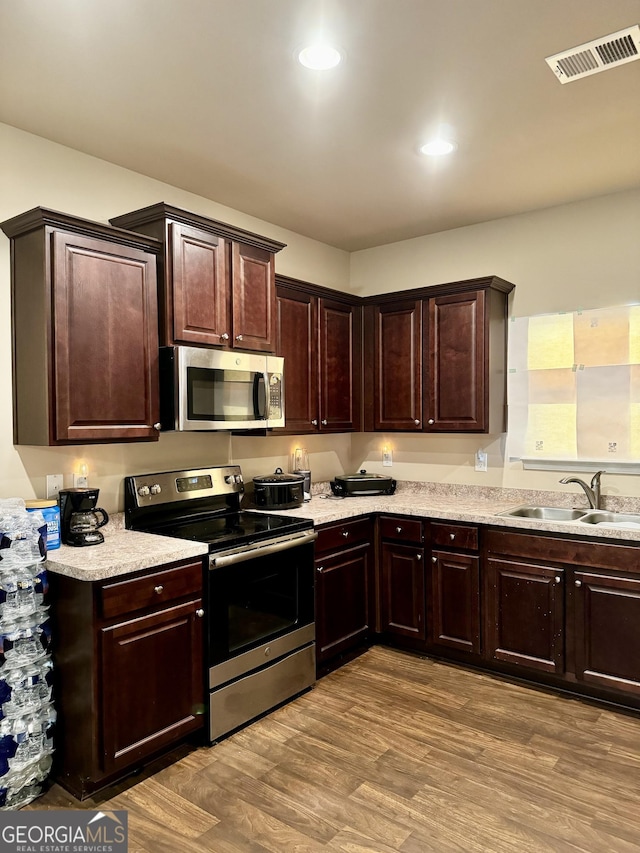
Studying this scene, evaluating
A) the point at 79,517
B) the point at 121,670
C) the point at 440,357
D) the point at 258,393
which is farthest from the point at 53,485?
the point at 440,357

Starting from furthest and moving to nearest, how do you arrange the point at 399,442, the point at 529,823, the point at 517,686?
the point at 399,442 < the point at 517,686 < the point at 529,823

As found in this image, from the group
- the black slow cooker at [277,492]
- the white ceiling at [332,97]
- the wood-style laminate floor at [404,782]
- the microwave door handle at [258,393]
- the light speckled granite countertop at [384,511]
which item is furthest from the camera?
the black slow cooker at [277,492]

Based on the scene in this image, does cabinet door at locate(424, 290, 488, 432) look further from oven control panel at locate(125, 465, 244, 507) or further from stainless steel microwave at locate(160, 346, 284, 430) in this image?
oven control panel at locate(125, 465, 244, 507)

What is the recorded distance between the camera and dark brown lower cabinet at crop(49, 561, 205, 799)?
2.26m

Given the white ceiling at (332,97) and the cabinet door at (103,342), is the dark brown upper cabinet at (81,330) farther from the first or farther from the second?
the white ceiling at (332,97)

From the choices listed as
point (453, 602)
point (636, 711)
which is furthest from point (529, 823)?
point (453, 602)

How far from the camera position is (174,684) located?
99.3 inches

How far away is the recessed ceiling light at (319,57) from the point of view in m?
2.11

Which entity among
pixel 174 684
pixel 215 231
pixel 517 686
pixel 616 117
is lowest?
pixel 517 686

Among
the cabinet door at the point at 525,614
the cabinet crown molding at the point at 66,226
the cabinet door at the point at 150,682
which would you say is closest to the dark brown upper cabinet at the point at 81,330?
the cabinet crown molding at the point at 66,226

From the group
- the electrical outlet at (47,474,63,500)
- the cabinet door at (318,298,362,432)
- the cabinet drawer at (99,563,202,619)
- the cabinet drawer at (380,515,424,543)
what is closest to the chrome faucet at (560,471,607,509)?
the cabinet drawer at (380,515,424,543)

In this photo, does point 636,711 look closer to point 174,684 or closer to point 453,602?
point 453,602

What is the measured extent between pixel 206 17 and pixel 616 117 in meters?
1.79

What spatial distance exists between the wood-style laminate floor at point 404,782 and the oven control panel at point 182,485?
119 cm
